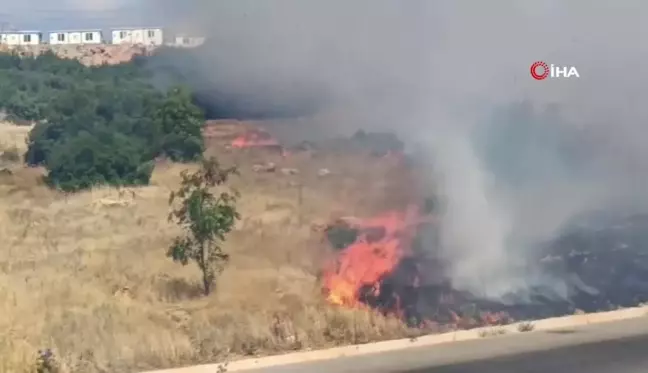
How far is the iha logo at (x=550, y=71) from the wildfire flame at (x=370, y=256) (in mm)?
838

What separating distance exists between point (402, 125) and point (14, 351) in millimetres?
1837

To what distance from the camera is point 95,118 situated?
3.38 meters

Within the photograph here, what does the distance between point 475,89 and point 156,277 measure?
1.62 m

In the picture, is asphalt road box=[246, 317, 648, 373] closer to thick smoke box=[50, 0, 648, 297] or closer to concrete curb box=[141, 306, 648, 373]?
concrete curb box=[141, 306, 648, 373]

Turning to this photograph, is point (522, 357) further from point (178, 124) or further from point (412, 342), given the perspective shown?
point (178, 124)

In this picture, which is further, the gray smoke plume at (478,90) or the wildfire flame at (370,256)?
the wildfire flame at (370,256)

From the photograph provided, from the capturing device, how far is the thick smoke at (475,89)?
11.5 ft

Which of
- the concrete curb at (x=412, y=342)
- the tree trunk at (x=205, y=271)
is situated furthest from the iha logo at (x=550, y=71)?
the tree trunk at (x=205, y=271)

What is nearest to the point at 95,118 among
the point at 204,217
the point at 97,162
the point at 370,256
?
the point at 97,162

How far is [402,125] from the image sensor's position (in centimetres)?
367

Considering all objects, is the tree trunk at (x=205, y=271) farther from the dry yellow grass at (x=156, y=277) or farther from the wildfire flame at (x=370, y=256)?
the wildfire flame at (x=370, y=256)

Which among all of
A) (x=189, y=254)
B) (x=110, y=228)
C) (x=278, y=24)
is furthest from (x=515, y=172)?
(x=110, y=228)

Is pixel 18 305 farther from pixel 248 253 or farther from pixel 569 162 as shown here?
pixel 569 162

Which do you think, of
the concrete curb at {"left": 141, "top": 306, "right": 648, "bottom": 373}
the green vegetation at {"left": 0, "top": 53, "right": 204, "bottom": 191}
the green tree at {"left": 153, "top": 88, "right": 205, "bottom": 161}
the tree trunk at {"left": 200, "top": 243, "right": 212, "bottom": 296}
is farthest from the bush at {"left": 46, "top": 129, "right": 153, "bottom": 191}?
the concrete curb at {"left": 141, "top": 306, "right": 648, "bottom": 373}
